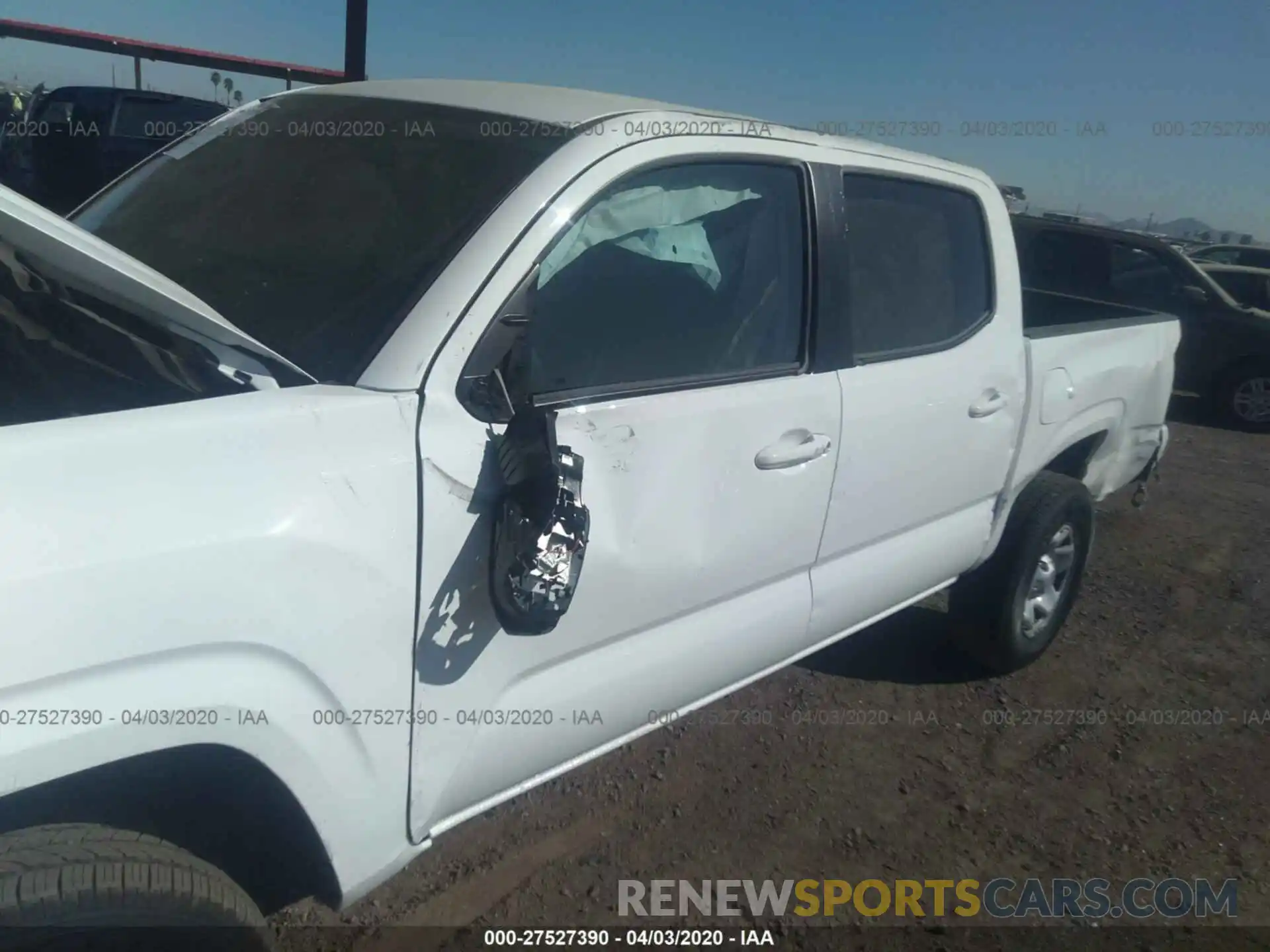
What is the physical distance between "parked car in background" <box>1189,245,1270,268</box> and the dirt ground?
1060cm

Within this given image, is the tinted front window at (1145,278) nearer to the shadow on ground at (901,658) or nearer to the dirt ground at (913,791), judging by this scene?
the dirt ground at (913,791)

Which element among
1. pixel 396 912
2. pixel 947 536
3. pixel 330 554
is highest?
pixel 330 554

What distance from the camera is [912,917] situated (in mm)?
2867

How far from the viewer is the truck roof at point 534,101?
7.93 feet

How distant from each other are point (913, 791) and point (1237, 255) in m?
13.1

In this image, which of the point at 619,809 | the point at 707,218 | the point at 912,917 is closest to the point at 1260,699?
the point at 912,917

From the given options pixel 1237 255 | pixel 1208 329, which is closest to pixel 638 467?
pixel 1208 329

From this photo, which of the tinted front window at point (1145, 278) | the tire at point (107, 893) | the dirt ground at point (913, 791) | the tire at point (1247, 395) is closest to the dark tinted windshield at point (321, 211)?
the tire at point (107, 893)

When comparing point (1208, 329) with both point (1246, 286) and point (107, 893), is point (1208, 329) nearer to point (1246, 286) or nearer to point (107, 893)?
point (1246, 286)

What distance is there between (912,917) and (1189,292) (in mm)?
8855

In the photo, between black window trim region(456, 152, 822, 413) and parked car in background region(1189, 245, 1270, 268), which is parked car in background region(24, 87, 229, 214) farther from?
parked car in background region(1189, 245, 1270, 268)

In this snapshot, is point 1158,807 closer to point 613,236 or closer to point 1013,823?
point 1013,823

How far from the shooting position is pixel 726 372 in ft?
8.30

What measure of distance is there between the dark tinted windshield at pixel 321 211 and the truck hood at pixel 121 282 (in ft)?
0.47
